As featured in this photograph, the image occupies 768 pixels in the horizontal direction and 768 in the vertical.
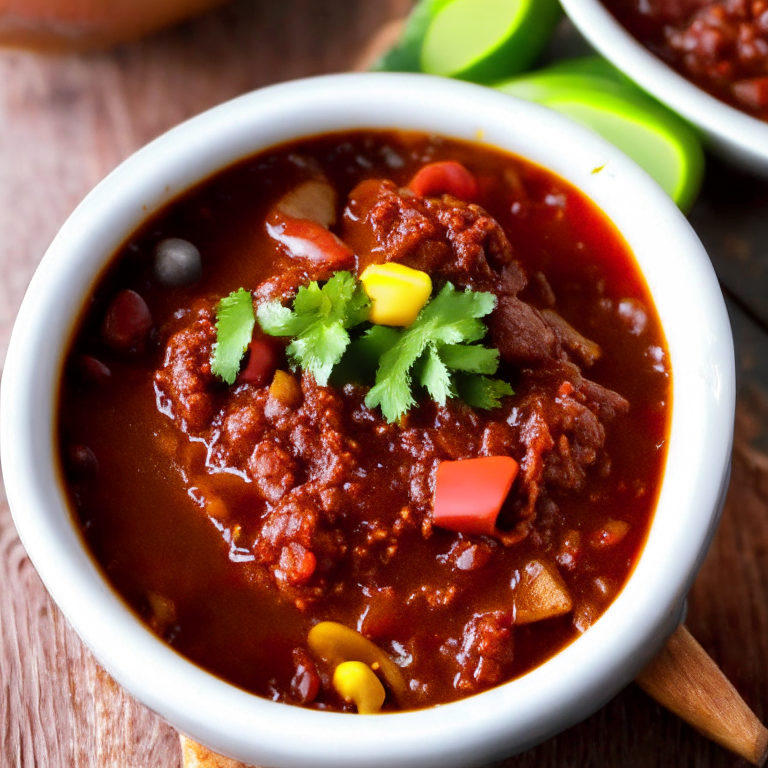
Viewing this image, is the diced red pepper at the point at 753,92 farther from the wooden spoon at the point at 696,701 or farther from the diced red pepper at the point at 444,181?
the wooden spoon at the point at 696,701

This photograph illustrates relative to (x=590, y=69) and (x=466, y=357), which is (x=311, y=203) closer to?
(x=466, y=357)

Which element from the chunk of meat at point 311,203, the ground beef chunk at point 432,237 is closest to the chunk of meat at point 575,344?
the ground beef chunk at point 432,237

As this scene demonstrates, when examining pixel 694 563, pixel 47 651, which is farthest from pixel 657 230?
pixel 47 651

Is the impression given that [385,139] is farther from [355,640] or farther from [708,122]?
[355,640]

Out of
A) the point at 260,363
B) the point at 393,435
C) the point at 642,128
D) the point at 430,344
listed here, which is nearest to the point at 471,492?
the point at 393,435

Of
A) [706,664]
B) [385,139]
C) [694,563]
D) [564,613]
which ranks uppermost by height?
[385,139]

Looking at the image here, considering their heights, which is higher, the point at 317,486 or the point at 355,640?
the point at 317,486
